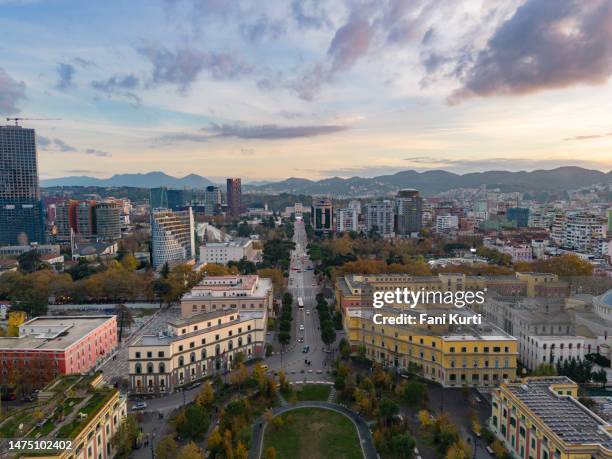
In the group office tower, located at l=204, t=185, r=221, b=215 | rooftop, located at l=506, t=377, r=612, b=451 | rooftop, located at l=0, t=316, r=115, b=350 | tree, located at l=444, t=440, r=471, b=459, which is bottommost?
tree, located at l=444, t=440, r=471, b=459

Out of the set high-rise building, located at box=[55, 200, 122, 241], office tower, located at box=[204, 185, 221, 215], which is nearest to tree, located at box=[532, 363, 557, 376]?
high-rise building, located at box=[55, 200, 122, 241]

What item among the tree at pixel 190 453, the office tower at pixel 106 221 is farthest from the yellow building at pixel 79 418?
the office tower at pixel 106 221

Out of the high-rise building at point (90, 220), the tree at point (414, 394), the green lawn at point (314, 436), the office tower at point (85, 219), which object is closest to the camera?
the green lawn at point (314, 436)

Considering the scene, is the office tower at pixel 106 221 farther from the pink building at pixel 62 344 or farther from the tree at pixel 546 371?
Answer: the tree at pixel 546 371

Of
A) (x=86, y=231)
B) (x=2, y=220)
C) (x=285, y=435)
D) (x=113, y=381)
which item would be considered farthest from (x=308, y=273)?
(x=2, y=220)

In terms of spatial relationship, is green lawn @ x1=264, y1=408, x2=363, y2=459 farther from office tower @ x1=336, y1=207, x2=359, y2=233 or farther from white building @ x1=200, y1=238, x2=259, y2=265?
office tower @ x1=336, y1=207, x2=359, y2=233

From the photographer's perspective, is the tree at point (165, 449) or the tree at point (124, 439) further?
the tree at point (124, 439)

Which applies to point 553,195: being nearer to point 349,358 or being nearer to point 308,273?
point 308,273
